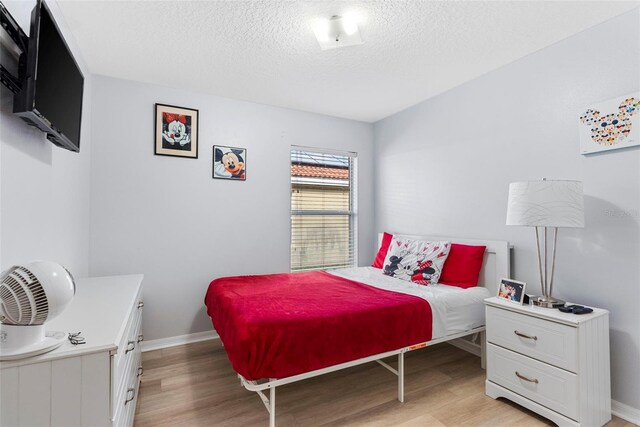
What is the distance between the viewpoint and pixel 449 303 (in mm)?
2346

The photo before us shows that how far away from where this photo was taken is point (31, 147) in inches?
59.6

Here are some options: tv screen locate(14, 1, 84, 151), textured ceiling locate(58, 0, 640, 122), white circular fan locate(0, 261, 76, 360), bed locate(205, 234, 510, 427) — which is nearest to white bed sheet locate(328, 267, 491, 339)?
bed locate(205, 234, 510, 427)

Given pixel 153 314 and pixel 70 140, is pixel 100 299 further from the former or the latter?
pixel 153 314

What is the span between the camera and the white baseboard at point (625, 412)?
6.12 feet

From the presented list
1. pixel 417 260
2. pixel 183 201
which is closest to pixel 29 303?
pixel 183 201

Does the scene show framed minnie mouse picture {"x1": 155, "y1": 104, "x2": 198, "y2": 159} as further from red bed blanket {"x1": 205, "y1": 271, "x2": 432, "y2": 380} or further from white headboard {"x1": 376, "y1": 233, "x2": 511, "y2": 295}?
white headboard {"x1": 376, "y1": 233, "x2": 511, "y2": 295}

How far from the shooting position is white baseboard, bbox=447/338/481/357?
2826 mm

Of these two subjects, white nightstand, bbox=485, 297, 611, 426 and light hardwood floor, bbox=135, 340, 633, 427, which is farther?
light hardwood floor, bbox=135, 340, 633, 427

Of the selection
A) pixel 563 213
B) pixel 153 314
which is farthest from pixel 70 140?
pixel 563 213

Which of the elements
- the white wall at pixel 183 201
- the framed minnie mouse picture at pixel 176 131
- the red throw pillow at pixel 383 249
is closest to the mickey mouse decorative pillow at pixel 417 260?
the red throw pillow at pixel 383 249

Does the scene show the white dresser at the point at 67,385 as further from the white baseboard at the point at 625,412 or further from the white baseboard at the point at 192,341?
the white baseboard at the point at 625,412

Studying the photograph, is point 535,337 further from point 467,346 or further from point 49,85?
point 49,85

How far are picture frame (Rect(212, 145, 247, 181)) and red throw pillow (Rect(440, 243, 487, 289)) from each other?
2238 mm

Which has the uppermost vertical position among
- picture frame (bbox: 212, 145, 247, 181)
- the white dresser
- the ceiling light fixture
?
the ceiling light fixture
